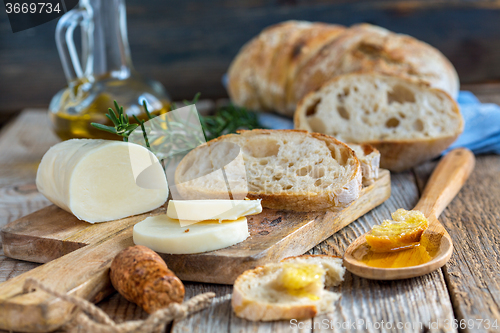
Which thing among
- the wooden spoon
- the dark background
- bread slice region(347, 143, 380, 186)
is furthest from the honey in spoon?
the dark background

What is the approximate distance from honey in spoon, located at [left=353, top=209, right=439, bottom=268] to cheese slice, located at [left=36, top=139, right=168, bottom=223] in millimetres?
784

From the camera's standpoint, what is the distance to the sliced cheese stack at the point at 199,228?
139 cm

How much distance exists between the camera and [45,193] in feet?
6.03

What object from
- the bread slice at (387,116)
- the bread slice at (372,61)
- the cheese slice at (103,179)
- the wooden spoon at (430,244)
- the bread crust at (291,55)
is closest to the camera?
the wooden spoon at (430,244)

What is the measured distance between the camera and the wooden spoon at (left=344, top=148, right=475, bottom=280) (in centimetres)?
133

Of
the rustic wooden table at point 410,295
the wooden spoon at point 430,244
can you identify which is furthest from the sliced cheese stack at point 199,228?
the wooden spoon at point 430,244

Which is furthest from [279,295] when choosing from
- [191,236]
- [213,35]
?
[213,35]

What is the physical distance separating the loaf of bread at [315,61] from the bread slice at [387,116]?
0.10 m

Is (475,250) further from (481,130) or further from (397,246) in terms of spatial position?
(481,130)

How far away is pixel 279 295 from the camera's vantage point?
1.24 m

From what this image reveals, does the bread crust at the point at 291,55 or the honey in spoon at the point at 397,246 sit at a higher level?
the honey in spoon at the point at 397,246

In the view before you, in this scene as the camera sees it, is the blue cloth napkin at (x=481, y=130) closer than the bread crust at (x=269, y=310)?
No

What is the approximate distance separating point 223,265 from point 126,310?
0.29 m

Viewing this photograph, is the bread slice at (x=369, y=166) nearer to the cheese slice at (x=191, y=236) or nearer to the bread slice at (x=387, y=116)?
the bread slice at (x=387, y=116)
